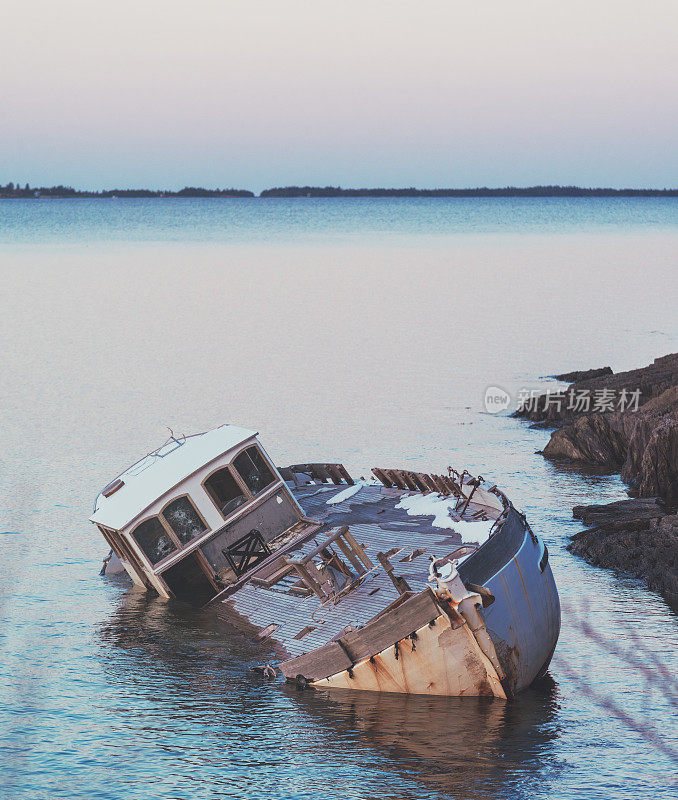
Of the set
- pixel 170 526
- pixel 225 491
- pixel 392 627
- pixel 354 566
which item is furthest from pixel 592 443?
pixel 392 627

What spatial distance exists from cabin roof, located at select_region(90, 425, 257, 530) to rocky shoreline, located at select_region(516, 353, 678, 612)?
11.9m

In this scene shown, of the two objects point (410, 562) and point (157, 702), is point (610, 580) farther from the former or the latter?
point (157, 702)

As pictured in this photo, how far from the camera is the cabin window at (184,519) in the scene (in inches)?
1145

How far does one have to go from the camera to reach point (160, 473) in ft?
98.6

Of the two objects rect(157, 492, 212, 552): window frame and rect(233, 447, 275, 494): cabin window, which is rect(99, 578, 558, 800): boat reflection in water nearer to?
rect(157, 492, 212, 552): window frame

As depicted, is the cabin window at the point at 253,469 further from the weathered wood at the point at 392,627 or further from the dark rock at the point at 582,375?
the dark rock at the point at 582,375

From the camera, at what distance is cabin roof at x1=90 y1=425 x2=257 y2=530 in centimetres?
2903

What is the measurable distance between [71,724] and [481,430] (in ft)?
109

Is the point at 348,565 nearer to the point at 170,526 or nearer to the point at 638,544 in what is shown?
the point at 170,526

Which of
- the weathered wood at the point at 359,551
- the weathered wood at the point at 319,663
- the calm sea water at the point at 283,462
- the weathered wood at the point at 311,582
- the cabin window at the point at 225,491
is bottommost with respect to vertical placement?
the calm sea water at the point at 283,462

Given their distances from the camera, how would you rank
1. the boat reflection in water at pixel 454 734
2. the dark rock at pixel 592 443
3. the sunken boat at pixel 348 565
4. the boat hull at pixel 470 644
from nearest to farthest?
the boat reflection in water at pixel 454 734 → the boat hull at pixel 470 644 → the sunken boat at pixel 348 565 → the dark rock at pixel 592 443

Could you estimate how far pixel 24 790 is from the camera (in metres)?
21.3

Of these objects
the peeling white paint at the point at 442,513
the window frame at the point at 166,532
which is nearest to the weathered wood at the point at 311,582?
the peeling white paint at the point at 442,513

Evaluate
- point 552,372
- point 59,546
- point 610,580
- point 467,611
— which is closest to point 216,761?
point 467,611
